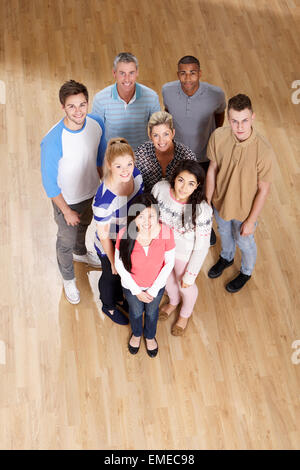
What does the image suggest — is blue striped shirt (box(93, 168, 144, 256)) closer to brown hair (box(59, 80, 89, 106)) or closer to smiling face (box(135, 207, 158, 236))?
smiling face (box(135, 207, 158, 236))

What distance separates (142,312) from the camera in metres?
3.00

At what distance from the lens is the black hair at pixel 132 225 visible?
248cm

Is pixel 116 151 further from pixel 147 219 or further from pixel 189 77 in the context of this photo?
pixel 189 77

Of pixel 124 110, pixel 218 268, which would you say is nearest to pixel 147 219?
pixel 124 110

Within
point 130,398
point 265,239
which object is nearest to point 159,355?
point 130,398

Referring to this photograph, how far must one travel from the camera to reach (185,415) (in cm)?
299

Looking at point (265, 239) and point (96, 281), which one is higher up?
point (265, 239)

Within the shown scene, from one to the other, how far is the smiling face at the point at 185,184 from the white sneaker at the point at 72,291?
3.76 ft

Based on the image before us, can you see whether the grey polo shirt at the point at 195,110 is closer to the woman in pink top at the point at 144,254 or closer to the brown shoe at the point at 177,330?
the woman in pink top at the point at 144,254

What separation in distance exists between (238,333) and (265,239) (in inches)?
29.3

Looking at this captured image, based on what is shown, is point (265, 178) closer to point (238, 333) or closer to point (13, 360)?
point (238, 333)

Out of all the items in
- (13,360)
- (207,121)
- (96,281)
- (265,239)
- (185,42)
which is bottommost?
(13,360)

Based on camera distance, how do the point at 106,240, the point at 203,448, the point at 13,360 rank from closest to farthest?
Answer: the point at 106,240 < the point at 203,448 < the point at 13,360

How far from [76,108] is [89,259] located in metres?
1.21
